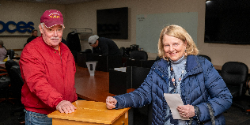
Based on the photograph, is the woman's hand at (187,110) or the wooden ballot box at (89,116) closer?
the wooden ballot box at (89,116)

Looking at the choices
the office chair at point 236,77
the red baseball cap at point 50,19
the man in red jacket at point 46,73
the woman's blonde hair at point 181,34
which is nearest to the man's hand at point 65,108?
the man in red jacket at point 46,73

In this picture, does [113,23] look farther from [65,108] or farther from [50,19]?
[65,108]

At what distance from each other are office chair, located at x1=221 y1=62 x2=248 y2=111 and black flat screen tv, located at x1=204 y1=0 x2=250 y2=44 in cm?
78

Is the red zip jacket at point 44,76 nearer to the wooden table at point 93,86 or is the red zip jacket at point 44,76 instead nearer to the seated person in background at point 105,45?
the wooden table at point 93,86

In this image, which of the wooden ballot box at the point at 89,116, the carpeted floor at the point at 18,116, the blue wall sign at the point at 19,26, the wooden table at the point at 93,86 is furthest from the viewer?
the blue wall sign at the point at 19,26

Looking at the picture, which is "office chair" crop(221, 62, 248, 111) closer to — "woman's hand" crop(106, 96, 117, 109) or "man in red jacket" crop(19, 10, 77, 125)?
"woman's hand" crop(106, 96, 117, 109)

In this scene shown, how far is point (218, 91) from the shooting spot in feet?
4.59

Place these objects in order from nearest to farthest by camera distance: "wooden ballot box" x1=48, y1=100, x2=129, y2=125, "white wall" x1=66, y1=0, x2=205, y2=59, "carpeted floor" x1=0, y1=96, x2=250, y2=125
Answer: "wooden ballot box" x1=48, y1=100, x2=129, y2=125 < "carpeted floor" x1=0, y1=96, x2=250, y2=125 < "white wall" x1=66, y1=0, x2=205, y2=59

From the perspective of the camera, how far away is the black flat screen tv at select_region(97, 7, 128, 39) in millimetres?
7254

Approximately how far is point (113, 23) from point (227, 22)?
3971mm

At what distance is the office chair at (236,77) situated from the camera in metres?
4.04

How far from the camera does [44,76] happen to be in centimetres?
147

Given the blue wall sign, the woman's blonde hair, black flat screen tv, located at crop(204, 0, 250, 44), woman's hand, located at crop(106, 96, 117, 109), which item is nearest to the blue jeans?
woman's hand, located at crop(106, 96, 117, 109)

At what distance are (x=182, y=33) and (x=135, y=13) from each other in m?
5.66
